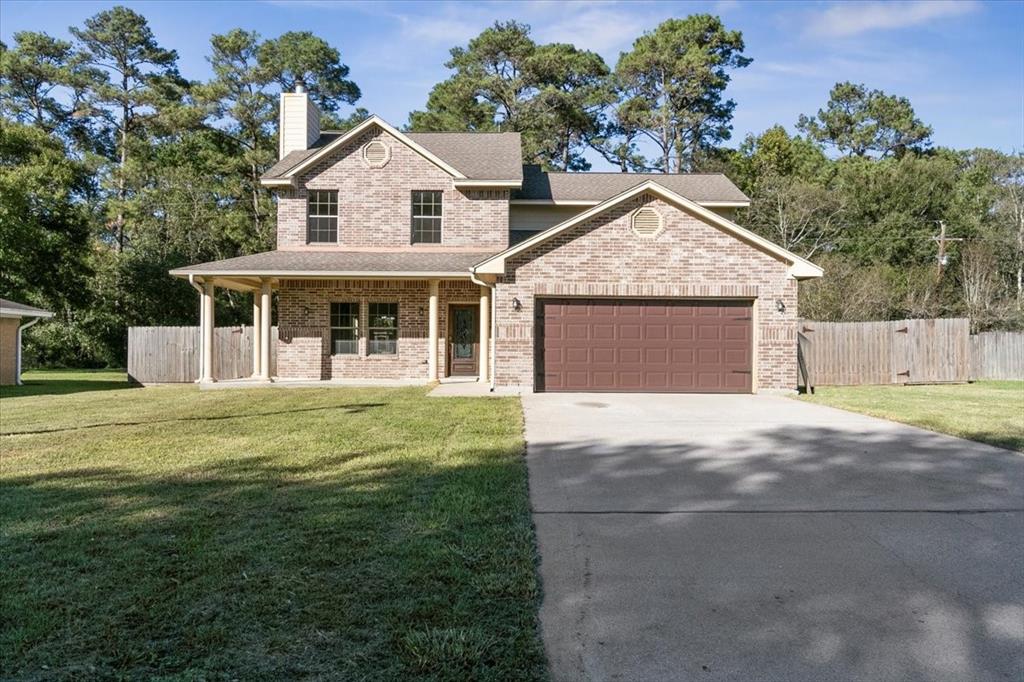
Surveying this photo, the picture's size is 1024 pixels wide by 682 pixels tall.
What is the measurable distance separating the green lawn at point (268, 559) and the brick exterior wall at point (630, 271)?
6.27 metres

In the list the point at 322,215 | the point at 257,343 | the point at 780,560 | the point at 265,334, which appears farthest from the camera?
the point at 322,215

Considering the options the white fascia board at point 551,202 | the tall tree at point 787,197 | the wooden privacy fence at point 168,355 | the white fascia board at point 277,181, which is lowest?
the wooden privacy fence at point 168,355

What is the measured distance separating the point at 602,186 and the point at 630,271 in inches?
274

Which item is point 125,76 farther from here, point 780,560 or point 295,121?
point 780,560

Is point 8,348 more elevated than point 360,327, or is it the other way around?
point 360,327

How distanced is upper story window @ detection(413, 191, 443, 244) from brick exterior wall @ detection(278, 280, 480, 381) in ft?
4.73

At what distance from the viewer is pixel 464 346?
18656 millimetres

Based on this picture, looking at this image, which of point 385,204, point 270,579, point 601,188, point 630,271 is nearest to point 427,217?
point 385,204

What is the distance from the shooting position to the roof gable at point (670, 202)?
46.8 feet

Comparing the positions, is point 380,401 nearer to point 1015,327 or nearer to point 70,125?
point 1015,327

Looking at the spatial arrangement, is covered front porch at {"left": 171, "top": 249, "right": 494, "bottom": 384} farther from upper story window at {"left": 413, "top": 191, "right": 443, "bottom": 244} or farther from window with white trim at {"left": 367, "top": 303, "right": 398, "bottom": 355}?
upper story window at {"left": 413, "top": 191, "right": 443, "bottom": 244}

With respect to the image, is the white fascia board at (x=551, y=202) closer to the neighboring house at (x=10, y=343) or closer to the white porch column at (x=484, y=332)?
the white porch column at (x=484, y=332)

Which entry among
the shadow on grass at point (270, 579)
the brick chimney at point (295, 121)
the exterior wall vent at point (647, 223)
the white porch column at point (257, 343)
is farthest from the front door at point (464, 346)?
the shadow on grass at point (270, 579)

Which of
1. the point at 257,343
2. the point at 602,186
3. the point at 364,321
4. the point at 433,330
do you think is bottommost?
the point at 257,343
